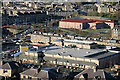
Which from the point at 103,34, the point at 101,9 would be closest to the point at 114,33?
the point at 103,34

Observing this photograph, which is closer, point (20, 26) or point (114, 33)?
point (114, 33)

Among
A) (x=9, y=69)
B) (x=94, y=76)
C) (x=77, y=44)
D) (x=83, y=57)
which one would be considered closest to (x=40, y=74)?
(x=9, y=69)

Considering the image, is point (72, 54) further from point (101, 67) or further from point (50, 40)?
point (50, 40)

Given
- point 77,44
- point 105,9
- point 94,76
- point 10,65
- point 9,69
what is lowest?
point 105,9

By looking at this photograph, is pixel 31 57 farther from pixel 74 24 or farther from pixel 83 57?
pixel 74 24

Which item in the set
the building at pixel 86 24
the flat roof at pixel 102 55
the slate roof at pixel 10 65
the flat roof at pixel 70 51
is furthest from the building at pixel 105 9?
the slate roof at pixel 10 65

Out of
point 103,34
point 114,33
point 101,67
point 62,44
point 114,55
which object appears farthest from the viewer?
point 103,34

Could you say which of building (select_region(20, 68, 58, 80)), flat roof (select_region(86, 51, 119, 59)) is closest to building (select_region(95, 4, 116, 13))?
flat roof (select_region(86, 51, 119, 59))
